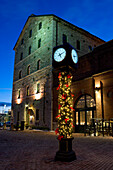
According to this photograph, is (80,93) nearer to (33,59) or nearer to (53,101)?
(53,101)

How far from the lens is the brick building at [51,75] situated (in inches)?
530

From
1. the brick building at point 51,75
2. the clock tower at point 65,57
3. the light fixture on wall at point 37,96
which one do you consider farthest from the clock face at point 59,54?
the light fixture on wall at point 37,96

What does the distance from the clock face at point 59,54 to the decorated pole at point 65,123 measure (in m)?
0.52

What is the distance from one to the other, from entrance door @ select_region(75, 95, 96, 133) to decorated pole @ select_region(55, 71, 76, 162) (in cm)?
925

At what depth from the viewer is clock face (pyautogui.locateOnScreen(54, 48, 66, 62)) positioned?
17.7ft

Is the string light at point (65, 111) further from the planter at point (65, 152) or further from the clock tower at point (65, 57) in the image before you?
the clock tower at point (65, 57)

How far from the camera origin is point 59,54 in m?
5.54

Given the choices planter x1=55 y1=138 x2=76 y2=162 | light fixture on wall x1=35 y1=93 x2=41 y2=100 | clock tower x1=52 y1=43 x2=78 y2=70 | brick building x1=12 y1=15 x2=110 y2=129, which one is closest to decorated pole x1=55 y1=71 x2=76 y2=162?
planter x1=55 y1=138 x2=76 y2=162

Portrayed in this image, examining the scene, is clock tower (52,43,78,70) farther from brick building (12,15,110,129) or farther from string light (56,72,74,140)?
brick building (12,15,110,129)

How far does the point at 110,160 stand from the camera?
4.49 meters

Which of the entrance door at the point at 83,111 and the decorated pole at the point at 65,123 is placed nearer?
the decorated pole at the point at 65,123

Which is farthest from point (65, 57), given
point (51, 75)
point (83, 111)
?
point (51, 75)

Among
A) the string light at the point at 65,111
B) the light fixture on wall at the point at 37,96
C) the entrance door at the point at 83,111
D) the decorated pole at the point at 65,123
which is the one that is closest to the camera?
the decorated pole at the point at 65,123

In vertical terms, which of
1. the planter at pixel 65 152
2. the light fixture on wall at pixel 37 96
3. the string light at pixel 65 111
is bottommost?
the planter at pixel 65 152
